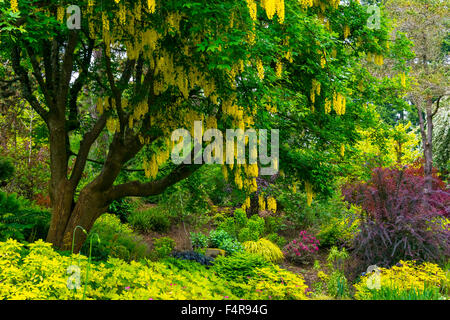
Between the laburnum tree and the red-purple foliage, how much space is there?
1693 millimetres

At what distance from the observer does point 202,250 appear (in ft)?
31.0

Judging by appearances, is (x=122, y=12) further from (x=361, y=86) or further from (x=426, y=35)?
(x=426, y=35)

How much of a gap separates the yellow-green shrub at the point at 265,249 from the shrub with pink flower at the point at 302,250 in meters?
0.35

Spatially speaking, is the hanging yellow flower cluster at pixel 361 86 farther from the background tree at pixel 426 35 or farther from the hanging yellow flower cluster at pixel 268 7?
the background tree at pixel 426 35

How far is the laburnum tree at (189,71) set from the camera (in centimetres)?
400

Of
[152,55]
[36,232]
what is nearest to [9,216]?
[36,232]

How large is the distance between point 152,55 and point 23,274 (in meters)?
2.97

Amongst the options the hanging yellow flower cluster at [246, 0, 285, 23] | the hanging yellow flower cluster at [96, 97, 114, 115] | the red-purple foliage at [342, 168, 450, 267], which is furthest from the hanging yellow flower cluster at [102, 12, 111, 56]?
the red-purple foliage at [342, 168, 450, 267]

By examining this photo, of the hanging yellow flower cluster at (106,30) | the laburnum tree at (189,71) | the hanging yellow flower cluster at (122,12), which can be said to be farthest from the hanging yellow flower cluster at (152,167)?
the hanging yellow flower cluster at (122,12)

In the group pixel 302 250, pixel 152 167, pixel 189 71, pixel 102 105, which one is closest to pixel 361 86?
pixel 189 71

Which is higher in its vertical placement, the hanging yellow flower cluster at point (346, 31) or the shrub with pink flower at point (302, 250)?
the hanging yellow flower cluster at point (346, 31)

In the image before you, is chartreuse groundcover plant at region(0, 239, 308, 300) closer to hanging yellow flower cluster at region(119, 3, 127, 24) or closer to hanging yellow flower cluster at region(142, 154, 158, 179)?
hanging yellow flower cluster at region(142, 154, 158, 179)
